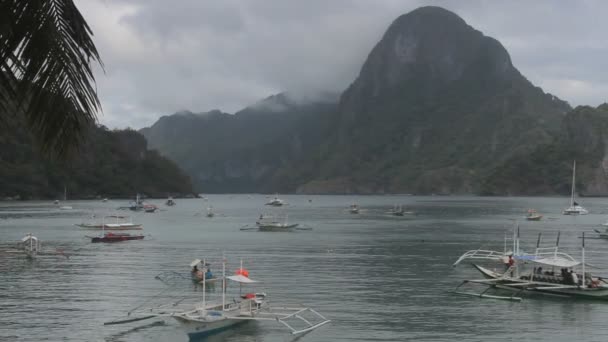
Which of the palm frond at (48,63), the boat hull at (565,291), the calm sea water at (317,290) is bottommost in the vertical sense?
the calm sea water at (317,290)

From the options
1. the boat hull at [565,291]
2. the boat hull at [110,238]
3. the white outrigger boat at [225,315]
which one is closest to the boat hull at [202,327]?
the white outrigger boat at [225,315]

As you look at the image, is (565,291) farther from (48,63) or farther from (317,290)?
(48,63)

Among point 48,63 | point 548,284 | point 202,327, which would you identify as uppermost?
point 48,63

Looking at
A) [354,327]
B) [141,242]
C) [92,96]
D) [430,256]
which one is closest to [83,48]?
[92,96]

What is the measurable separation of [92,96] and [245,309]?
79.5 ft

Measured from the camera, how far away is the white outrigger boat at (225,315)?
3102cm

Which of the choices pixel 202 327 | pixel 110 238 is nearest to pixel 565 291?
pixel 202 327

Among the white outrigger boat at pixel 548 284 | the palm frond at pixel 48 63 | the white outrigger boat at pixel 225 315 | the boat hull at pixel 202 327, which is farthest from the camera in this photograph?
the white outrigger boat at pixel 548 284

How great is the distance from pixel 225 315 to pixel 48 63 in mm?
23140

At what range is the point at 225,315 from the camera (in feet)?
104

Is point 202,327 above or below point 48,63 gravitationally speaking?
below

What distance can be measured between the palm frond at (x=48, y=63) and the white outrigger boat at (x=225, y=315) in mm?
21871

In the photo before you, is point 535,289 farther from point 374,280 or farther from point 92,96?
point 92,96

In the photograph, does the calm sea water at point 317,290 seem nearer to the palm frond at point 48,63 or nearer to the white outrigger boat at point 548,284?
the white outrigger boat at point 548,284
